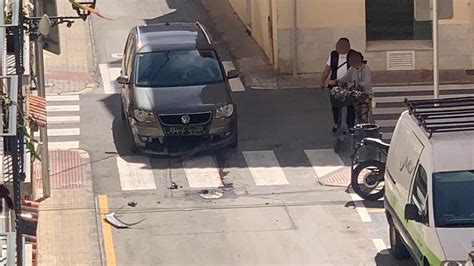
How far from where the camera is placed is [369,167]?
1819 centimetres

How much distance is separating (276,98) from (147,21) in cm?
806

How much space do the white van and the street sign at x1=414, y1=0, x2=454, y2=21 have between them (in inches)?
109

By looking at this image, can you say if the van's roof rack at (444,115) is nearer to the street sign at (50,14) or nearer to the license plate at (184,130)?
the street sign at (50,14)

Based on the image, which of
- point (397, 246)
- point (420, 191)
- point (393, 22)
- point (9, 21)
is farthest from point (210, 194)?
point (393, 22)

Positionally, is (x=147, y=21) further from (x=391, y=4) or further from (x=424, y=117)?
(x=424, y=117)

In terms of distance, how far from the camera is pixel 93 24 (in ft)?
104

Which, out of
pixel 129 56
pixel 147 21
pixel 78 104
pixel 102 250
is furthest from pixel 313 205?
pixel 147 21

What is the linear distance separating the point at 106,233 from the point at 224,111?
402 centimetres

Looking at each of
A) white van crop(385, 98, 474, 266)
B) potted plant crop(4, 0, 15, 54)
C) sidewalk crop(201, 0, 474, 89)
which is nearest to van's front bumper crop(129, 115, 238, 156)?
sidewalk crop(201, 0, 474, 89)

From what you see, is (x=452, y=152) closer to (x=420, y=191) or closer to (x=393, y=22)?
(x=420, y=191)

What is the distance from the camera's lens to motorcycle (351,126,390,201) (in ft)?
59.1

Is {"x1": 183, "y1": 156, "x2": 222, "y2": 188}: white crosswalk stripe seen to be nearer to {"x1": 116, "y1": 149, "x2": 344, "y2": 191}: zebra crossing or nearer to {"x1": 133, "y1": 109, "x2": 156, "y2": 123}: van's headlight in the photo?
{"x1": 116, "y1": 149, "x2": 344, "y2": 191}: zebra crossing

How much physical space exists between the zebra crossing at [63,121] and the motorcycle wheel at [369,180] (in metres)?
5.55

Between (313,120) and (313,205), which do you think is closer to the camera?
(313,205)
